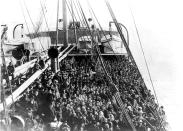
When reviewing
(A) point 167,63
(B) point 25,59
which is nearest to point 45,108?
(B) point 25,59

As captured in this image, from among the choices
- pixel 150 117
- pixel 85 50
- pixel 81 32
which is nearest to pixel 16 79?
pixel 150 117

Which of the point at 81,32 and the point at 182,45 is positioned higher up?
the point at 81,32

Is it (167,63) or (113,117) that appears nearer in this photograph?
(113,117)

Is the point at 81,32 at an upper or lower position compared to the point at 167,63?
lower

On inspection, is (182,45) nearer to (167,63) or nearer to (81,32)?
(81,32)

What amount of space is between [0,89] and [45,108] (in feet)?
11.6

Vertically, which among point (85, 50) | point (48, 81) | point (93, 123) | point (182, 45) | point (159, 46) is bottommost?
point (93, 123)

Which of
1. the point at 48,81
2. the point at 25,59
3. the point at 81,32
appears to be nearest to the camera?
the point at 48,81

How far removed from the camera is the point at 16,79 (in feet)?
22.6

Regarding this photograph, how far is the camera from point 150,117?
27.0 feet

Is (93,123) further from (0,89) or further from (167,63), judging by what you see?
(167,63)

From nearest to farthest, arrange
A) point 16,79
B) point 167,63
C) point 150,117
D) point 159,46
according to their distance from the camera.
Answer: point 16,79, point 150,117, point 167,63, point 159,46

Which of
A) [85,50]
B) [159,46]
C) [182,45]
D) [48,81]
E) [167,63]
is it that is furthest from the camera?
[159,46]

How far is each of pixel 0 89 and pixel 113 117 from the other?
13.4ft
